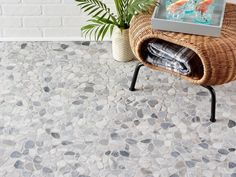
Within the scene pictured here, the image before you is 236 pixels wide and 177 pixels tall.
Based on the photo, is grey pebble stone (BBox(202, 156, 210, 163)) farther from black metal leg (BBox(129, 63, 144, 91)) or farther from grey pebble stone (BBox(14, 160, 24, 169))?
grey pebble stone (BBox(14, 160, 24, 169))

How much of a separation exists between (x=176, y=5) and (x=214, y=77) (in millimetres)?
378

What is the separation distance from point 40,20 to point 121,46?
0.51 m

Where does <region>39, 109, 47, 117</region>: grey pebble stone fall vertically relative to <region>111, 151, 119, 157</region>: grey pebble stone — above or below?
above

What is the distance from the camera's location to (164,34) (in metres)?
1.92

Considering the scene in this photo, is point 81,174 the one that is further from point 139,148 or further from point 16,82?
point 16,82

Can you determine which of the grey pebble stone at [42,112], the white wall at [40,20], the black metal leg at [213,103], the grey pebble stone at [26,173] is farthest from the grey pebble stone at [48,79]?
the black metal leg at [213,103]

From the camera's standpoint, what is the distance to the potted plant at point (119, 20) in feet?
6.70

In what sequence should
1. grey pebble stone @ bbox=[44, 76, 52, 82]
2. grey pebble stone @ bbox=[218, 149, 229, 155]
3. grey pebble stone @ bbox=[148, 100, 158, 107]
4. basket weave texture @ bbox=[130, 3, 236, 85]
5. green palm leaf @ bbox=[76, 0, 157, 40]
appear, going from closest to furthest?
basket weave texture @ bbox=[130, 3, 236, 85] < grey pebble stone @ bbox=[218, 149, 229, 155] < green palm leaf @ bbox=[76, 0, 157, 40] < grey pebble stone @ bbox=[148, 100, 158, 107] < grey pebble stone @ bbox=[44, 76, 52, 82]

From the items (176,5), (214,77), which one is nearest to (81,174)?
(214,77)

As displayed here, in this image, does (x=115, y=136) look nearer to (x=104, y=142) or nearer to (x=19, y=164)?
(x=104, y=142)

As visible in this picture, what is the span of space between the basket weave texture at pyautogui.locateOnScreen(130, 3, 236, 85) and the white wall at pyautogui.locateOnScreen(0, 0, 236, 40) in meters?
0.56

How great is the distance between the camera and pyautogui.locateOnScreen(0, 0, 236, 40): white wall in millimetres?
2461

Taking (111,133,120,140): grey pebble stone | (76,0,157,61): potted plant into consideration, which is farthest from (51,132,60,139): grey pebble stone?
(76,0,157,61): potted plant

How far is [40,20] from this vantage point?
2523 mm
